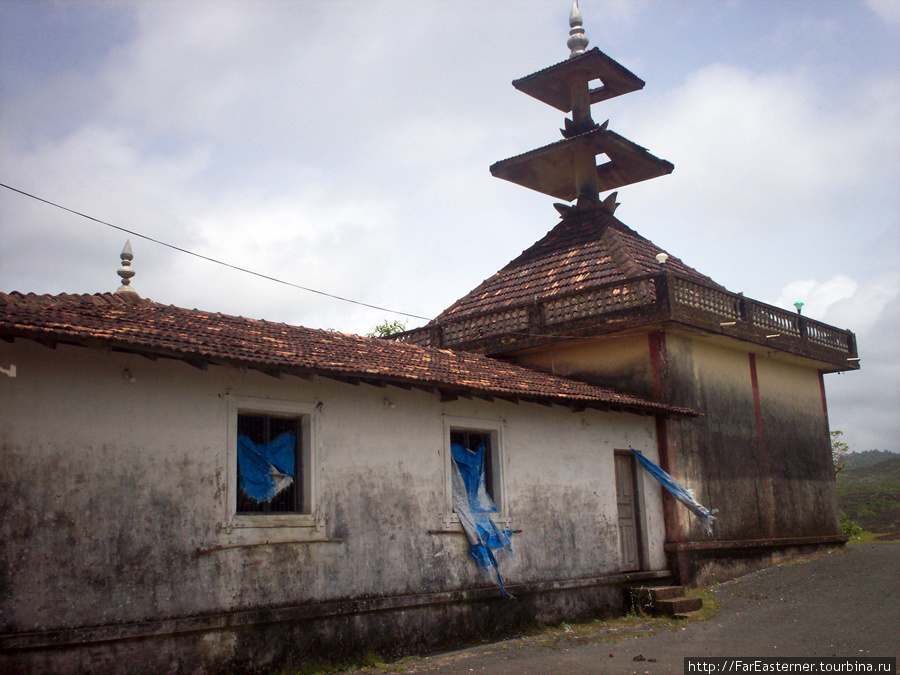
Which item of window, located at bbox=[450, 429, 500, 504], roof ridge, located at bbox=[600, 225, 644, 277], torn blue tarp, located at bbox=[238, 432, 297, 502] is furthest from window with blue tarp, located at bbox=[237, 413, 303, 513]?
roof ridge, located at bbox=[600, 225, 644, 277]

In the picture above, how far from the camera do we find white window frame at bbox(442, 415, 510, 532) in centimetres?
1174

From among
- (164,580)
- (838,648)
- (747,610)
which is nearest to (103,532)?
(164,580)

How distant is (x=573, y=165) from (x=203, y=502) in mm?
14319

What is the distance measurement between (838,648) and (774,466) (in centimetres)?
786

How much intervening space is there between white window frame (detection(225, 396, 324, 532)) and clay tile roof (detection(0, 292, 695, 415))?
0.60 m

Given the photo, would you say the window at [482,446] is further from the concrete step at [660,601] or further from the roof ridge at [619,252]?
the roof ridge at [619,252]

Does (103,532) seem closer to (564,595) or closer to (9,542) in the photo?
(9,542)

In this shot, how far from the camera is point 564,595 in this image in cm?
1280

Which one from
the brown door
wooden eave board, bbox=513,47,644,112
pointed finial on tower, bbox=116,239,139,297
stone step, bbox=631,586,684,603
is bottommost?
stone step, bbox=631,586,684,603

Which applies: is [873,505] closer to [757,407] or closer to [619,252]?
[757,407]

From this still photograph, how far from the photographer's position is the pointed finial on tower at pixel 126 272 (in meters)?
11.2

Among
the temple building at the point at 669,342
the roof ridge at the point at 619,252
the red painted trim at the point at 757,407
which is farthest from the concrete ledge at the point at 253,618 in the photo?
the roof ridge at the point at 619,252

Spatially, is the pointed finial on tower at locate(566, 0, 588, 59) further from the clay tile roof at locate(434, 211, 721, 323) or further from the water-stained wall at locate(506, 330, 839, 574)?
the water-stained wall at locate(506, 330, 839, 574)

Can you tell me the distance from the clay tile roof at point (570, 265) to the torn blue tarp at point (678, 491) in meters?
3.63
